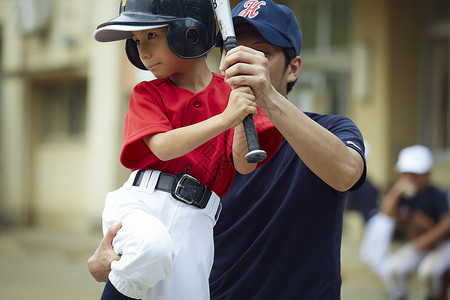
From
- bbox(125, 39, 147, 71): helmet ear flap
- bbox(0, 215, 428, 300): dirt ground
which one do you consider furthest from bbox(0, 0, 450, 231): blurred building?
bbox(125, 39, 147, 71): helmet ear flap

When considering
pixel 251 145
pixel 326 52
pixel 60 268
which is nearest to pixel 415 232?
pixel 326 52

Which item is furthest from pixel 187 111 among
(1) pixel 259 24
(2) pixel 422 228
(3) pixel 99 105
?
(3) pixel 99 105

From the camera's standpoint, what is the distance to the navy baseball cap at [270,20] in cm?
225

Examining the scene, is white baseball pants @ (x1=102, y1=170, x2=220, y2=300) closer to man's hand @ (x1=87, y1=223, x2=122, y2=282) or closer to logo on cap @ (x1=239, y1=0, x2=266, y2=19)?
man's hand @ (x1=87, y1=223, x2=122, y2=282)

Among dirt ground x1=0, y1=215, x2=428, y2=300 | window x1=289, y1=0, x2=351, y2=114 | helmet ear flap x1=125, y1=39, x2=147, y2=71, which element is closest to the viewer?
helmet ear flap x1=125, y1=39, x2=147, y2=71

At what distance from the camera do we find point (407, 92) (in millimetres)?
10336

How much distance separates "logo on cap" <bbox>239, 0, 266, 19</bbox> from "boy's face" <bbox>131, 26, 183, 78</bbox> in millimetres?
503

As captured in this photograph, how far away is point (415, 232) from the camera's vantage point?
682 centimetres

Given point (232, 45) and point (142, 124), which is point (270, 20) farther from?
point (142, 124)

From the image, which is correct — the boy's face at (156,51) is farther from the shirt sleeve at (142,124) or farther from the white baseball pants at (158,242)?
the white baseball pants at (158,242)

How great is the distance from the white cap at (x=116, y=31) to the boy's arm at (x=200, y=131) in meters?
0.30

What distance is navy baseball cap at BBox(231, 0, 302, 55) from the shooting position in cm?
225

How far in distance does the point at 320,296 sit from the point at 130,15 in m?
1.07

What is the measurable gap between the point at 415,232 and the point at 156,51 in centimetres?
558
